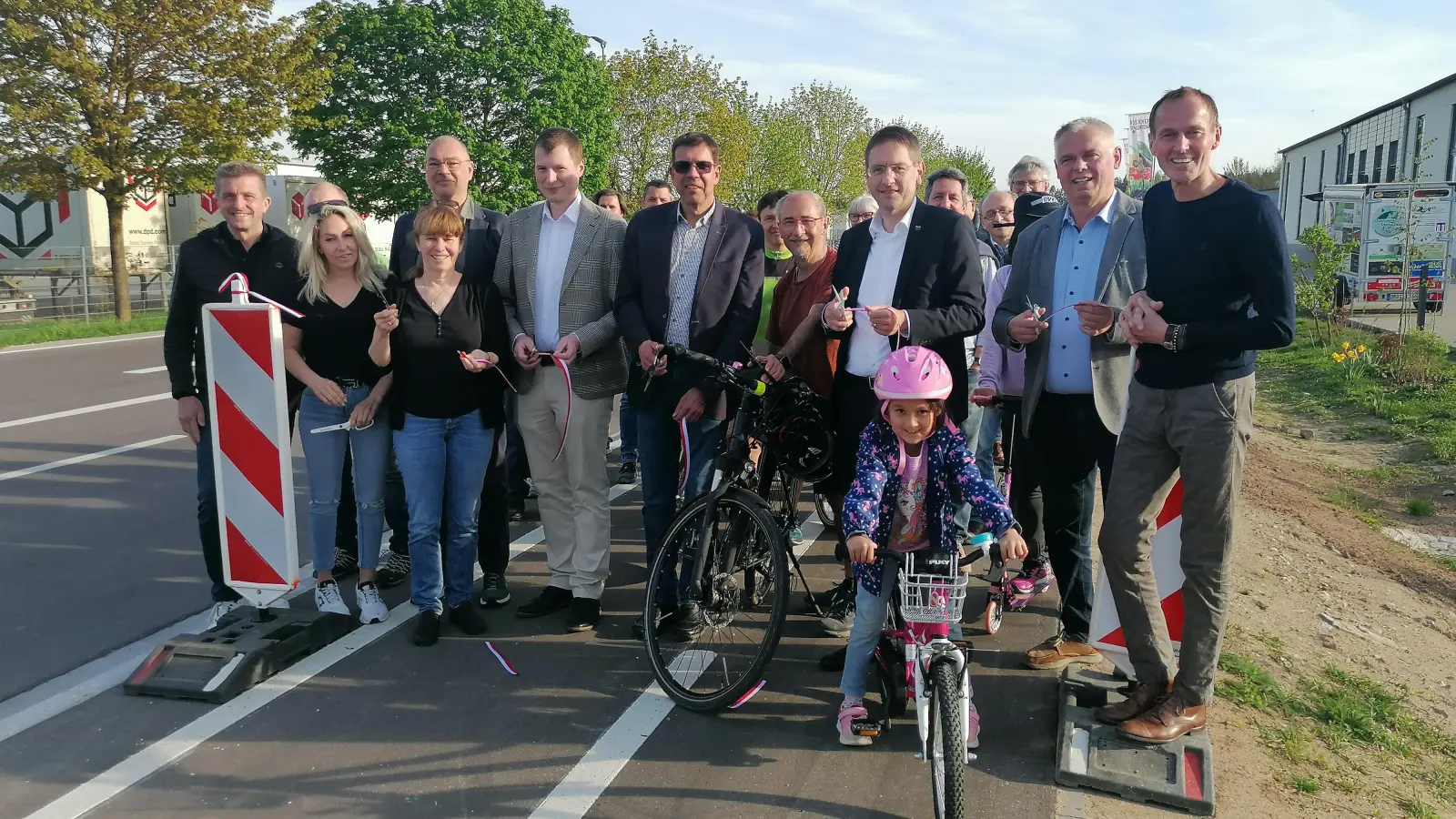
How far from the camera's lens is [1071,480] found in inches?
181

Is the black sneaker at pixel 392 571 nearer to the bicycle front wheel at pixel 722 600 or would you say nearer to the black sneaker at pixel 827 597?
the bicycle front wheel at pixel 722 600

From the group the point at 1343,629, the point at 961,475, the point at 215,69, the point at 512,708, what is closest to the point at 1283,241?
the point at 961,475

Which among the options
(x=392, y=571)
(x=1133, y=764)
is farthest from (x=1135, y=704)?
(x=392, y=571)

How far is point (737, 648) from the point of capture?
15.2 feet

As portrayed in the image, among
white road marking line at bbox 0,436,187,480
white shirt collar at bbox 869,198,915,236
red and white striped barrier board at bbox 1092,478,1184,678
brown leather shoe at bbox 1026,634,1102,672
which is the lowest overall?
brown leather shoe at bbox 1026,634,1102,672

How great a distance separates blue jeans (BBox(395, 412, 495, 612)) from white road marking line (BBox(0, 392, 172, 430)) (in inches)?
290

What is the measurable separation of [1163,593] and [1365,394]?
10.5m

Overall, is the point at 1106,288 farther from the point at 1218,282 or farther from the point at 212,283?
the point at 212,283

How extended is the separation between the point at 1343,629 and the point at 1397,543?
2.47 meters

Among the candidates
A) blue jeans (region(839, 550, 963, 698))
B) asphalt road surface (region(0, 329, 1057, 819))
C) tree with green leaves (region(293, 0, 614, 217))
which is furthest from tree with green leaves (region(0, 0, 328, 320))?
blue jeans (region(839, 550, 963, 698))

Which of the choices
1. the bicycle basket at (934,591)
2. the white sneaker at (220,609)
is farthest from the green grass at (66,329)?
the bicycle basket at (934,591)

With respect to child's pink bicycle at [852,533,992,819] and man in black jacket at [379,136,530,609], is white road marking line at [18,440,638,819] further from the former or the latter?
child's pink bicycle at [852,533,992,819]

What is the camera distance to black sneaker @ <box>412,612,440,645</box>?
4.84 meters

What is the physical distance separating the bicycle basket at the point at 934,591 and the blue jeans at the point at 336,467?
9.11 ft
